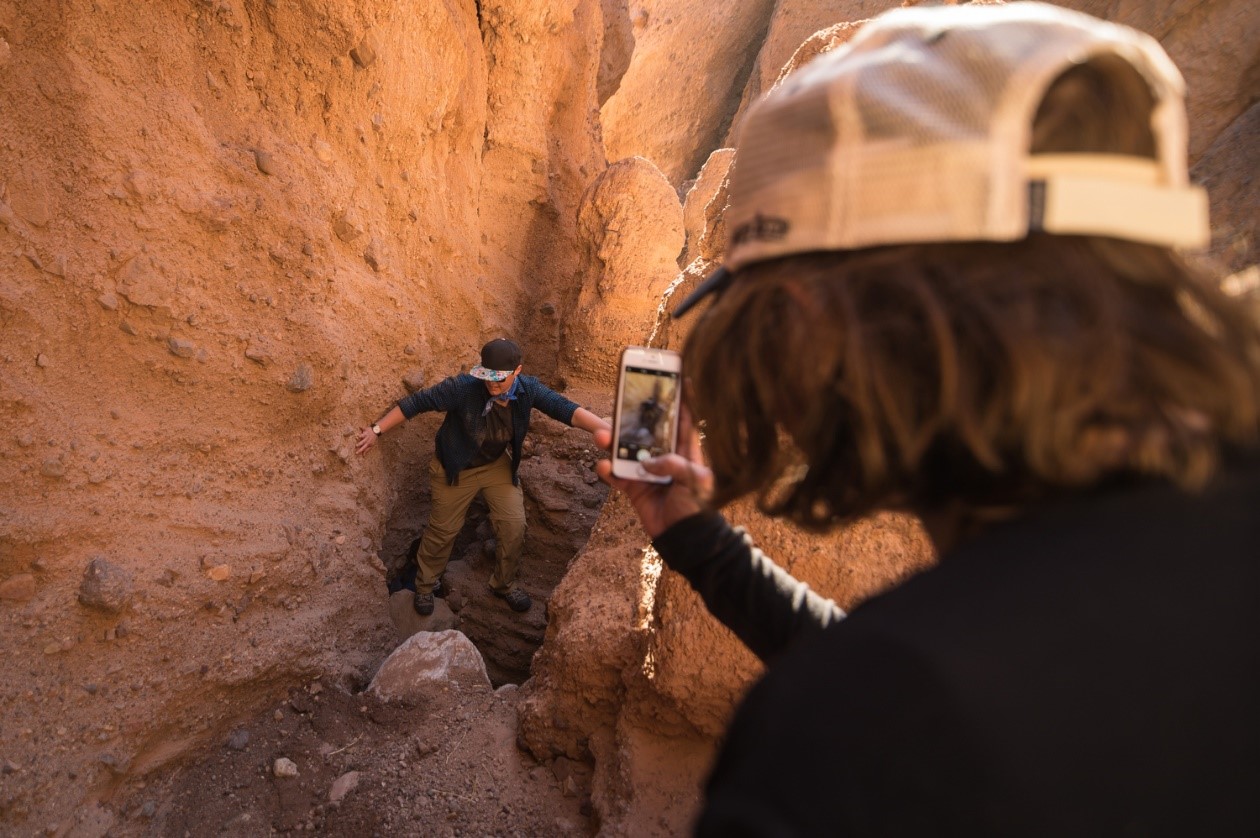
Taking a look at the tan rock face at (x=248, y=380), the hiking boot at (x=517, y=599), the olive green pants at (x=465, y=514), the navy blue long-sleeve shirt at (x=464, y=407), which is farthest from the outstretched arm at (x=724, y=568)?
the hiking boot at (x=517, y=599)

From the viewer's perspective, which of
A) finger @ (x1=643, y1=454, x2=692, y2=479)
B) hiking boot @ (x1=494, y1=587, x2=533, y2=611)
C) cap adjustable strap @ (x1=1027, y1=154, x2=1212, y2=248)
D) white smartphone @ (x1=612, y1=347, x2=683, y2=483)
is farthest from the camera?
hiking boot @ (x1=494, y1=587, x2=533, y2=611)

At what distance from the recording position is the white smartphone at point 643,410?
138cm

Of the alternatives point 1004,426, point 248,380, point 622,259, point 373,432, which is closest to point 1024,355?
point 1004,426

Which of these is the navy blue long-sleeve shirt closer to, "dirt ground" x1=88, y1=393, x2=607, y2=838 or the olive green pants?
the olive green pants

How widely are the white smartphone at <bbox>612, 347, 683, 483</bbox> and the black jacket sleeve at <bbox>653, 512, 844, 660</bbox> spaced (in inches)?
7.7

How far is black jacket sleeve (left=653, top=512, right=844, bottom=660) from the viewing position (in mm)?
1013

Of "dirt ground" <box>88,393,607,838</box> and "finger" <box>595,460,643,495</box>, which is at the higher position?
"finger" <box>595,460,643,495</box>

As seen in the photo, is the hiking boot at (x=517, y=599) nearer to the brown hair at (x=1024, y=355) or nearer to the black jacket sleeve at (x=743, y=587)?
the black jacket sleeve at (x=743, y=587)

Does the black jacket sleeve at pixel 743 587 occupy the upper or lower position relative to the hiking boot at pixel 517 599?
upper

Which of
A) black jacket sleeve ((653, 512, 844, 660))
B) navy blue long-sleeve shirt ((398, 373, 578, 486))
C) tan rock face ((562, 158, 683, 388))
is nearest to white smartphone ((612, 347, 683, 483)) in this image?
black jacket sleeve ((653, 512, 844, 660))

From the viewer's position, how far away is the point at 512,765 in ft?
8.36

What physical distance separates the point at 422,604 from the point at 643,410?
137 inches

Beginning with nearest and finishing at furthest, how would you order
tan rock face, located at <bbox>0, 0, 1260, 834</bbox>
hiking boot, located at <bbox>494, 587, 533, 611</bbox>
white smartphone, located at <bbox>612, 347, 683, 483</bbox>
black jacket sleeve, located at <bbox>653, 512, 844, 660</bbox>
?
black jacket sleeve, located at <bbox>653, 512, 844, 660</bbox>, white smartphone, located at <bbox>612, 347, 683, 483</bbox>, tan rock face, located at <bbox>0, 0, 1260, 834</bbox>, hiking boot, located at <bbox>494, 587, 533, 611</bbox>

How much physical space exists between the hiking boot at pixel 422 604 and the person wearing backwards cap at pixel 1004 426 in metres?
4.23
